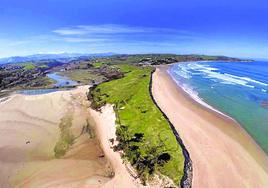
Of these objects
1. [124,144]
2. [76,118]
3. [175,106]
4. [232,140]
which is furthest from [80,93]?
[232,140]

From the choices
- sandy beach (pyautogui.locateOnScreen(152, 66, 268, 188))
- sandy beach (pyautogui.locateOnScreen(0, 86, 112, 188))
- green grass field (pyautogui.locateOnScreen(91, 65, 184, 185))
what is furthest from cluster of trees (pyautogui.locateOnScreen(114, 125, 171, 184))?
sandy beach (pyautogui.locateOnScreen(152, 66, 268, 188))

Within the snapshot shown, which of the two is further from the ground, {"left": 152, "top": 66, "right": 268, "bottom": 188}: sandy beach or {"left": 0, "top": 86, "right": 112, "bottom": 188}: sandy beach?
{"left": 152, "top": 66, "right": 268, "bottom": 188}: sandy beach

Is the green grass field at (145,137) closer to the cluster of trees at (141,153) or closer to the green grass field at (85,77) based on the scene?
the cluster of trees at (141,153)

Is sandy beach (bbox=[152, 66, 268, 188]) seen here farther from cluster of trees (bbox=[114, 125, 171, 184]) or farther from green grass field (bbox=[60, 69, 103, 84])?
green grass field (bbox=[60, 69, 103, 84])

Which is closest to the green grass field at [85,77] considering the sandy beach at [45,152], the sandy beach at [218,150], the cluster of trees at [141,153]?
the sandy beach at [45,152]

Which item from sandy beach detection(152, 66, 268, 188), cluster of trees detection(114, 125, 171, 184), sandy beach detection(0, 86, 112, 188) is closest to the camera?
sandy beach detection(152, 66, 268, 188)

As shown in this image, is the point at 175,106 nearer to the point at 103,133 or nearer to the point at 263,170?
the point at 103,133

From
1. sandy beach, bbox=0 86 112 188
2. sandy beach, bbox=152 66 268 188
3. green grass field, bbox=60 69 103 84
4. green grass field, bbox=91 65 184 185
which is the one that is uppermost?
green grass field, bbox=91 65 184 185
